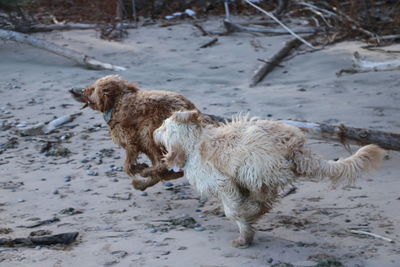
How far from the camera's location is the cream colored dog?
4.80 meters

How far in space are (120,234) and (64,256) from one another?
1.93ft

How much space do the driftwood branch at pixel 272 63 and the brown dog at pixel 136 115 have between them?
4.39m

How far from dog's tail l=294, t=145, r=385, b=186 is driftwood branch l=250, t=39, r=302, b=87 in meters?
5.81

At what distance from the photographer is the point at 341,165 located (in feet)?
15.7

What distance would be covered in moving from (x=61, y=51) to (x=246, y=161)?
7.99 metres

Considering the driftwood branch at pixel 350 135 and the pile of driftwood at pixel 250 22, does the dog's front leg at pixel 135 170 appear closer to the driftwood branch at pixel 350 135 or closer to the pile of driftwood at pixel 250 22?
the driftwood branch at pixel 350 135

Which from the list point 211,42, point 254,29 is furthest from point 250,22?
point 211,42

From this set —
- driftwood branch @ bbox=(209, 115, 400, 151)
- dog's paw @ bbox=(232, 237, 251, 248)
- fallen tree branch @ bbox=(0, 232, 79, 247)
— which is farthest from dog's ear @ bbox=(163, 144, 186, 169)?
driftwood branch @ bbox=(209, 115, 400, 151)

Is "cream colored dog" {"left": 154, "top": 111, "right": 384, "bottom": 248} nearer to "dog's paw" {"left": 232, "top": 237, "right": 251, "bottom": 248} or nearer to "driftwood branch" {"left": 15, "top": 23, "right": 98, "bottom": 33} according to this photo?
"dog's paw" {"left": 232, "top": 237, "right": 251, "bottom": 248}

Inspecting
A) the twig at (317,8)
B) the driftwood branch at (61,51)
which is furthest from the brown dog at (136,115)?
the twig at (317,8)

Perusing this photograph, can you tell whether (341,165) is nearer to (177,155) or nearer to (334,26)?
(177,155)

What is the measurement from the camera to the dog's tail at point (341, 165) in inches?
187

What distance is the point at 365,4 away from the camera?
12.5 metres

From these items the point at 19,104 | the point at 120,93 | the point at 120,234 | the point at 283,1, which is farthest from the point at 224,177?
the point at 283,1
